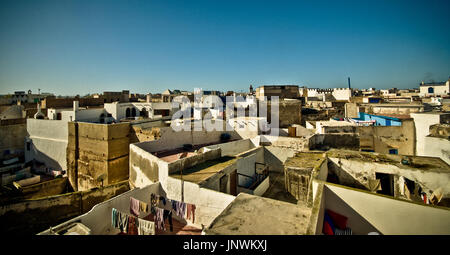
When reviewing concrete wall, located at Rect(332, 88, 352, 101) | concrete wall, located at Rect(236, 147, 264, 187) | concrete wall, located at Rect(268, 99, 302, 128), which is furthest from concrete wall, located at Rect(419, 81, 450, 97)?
concrete wall, located at Rect(236, 147, 264, 187)

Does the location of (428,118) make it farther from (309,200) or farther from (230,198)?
(230,198)

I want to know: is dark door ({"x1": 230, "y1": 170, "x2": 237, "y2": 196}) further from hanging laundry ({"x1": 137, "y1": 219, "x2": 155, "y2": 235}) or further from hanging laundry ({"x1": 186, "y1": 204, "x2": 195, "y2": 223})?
hanging laundry ({"x1": 137, "y1": 219, "x2": 155, "y2": 235})

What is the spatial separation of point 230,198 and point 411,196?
568 centimetres

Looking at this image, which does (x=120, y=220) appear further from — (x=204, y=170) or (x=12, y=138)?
(x=12, y=138)

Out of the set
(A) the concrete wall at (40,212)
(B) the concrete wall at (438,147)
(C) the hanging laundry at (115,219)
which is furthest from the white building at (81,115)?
(B) the concrete wall at (438,147)

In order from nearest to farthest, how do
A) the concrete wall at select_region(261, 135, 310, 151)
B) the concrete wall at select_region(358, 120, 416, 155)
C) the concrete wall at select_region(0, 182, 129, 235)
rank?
the concrete wall at select_region(0, 182, 129, 235), the concrete wall at select_region(261, 135, 310, 151), the concrete wall at select_region(358, 120, 416, 155)

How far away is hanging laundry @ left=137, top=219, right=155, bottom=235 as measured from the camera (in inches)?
257

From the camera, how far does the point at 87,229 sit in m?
6.54

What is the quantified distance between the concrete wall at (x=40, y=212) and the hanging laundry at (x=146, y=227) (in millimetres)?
4830

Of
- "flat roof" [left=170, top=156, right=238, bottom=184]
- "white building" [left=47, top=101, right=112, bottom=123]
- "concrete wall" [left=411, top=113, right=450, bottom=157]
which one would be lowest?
"flat roof" [left=170, top=156, right=238, bottom=184]

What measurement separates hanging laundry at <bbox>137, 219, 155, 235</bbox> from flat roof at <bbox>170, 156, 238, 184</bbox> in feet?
7.26
